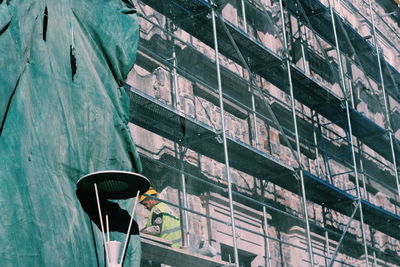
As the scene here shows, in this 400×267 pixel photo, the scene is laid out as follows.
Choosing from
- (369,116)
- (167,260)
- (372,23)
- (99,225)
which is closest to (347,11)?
(372,23)

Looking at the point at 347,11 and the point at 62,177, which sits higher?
the point at 347,11

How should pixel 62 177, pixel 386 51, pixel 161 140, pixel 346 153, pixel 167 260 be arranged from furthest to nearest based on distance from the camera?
pixel 386 51 < pixel 346 153 < pixel 161 140 < pixel 167 260 < pixel 62 177

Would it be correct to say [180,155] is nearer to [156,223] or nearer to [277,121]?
[156,223]

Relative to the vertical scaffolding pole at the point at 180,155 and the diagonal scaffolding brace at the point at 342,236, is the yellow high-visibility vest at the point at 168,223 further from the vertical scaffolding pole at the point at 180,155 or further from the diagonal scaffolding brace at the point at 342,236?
the diagonal scaffolding brace at the point at 342,236

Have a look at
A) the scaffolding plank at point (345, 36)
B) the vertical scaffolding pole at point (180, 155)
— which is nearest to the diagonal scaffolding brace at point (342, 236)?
the vertical scaffolding pole at point (180, 155)

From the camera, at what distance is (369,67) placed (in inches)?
742

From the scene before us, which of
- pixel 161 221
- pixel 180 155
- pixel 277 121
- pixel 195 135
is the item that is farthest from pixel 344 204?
pixel 161 221

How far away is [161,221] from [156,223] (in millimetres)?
73

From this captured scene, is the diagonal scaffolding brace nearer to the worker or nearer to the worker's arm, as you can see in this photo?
the worker

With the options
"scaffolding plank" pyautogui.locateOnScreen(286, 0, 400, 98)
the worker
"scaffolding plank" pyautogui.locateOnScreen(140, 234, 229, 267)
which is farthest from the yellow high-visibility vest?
"scaffolding plank" pyautogui.locateOnScreen(286, 0, 400, 98)

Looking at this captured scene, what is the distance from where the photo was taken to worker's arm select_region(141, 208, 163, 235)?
10578 mm

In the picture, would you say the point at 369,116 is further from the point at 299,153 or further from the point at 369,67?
the point at 299,153

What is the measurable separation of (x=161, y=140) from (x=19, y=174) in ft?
18.1

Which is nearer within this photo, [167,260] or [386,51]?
[167,260]
